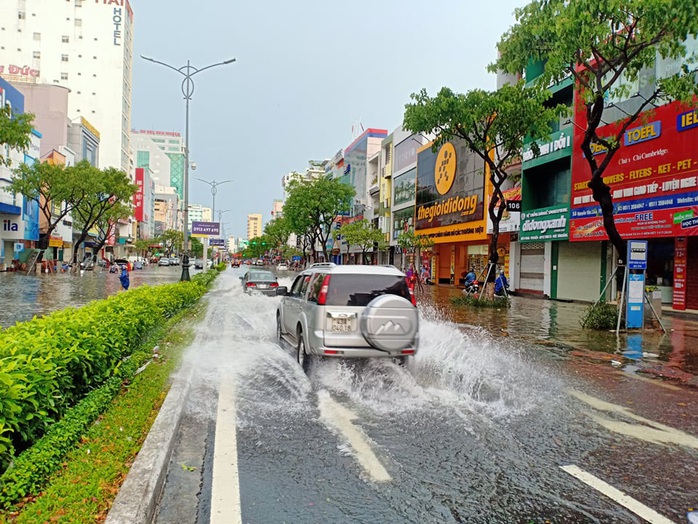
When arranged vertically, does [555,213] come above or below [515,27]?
below

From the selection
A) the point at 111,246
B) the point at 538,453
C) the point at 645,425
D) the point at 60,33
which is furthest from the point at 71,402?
the point at 60,33

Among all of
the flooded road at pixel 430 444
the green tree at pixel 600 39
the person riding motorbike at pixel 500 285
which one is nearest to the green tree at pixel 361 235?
the person riding motorbike at pixel 500 285

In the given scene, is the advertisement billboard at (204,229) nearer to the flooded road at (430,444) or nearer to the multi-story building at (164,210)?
the flooded road at (430,444)

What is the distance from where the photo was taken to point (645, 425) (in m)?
5.91

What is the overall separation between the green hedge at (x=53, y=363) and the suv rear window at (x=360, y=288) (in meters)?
Answer: 2.93

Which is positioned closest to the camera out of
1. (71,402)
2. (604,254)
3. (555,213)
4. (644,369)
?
(71,402)

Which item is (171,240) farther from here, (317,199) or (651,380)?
(651,380)

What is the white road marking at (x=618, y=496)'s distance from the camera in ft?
12.0

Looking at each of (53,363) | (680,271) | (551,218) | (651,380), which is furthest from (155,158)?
(53,363)

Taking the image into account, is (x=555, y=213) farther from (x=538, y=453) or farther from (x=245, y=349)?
(x=538, y=453)

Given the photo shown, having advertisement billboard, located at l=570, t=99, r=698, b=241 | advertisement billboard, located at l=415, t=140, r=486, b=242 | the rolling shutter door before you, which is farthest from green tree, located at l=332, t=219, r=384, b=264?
advertisement billboard, located at l=570, t=99, r=698, b=241

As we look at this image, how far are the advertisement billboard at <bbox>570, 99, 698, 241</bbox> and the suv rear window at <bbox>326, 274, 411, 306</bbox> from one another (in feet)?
40.6

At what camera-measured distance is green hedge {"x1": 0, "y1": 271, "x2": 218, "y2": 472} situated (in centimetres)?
374

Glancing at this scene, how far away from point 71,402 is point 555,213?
80.7 ft
